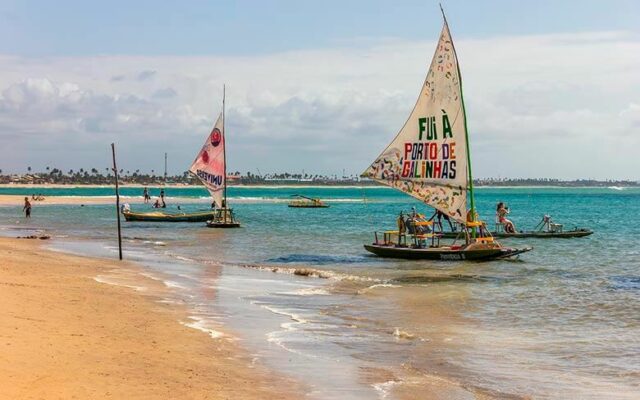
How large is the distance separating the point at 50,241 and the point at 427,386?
34824 mm

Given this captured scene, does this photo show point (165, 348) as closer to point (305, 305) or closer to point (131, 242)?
point (305, 305)

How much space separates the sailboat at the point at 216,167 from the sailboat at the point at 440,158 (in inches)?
1017

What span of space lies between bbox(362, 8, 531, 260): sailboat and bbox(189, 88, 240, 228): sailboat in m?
25.8

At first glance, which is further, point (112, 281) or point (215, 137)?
point (215, 137)

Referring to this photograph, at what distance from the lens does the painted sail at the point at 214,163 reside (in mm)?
59656

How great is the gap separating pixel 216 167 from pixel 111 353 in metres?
48.2

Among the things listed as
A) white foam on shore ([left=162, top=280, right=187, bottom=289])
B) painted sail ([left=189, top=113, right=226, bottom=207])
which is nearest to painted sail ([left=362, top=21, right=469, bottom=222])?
white foam on shore ([left=162, top=280, right=187, bottom=289])

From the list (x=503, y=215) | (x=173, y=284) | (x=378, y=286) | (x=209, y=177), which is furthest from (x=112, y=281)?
(x=209, y=177)

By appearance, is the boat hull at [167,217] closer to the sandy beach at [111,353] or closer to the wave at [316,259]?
the wave at [316,259]

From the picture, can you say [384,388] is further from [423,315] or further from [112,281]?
[112,281]

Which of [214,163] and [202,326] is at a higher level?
[214,163]

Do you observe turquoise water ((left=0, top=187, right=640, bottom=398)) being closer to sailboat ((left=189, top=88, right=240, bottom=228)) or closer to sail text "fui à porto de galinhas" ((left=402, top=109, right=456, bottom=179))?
sail text "fui à porto de galinhas" ((left=402, top=109, right=456, bottom=179))

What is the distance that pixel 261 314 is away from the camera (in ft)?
61.6

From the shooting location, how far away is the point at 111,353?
497 inches
